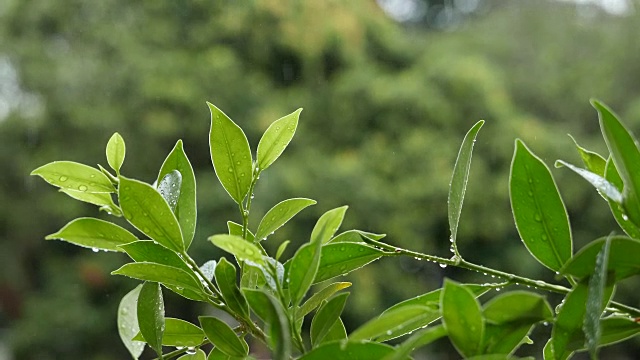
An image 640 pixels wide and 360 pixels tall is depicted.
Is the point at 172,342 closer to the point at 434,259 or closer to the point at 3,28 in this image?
the point at 434,259

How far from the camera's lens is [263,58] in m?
3.51

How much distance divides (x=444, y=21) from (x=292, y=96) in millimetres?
1462

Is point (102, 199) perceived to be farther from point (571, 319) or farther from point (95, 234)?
point (571, 319)

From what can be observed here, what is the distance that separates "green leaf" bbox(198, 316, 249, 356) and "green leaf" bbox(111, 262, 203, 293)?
13 millimetres

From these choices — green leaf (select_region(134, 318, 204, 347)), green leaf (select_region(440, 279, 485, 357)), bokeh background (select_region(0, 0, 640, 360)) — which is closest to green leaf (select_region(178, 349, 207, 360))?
green leaf (select_region(134, 318, 204, 347))

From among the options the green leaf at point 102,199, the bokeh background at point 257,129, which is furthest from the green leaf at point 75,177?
the bokeh background at point 257,129

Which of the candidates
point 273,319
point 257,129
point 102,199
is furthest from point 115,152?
point 257,129

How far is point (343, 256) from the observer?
240mm

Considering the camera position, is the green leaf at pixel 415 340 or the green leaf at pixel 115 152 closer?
the green leaf at pixel 415 340

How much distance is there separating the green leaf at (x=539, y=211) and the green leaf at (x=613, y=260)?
3 centimetres

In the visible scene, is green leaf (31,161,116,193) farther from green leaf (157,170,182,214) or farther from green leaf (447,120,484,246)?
green leaf (447,120,484,246)

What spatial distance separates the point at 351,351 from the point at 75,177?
131 mm

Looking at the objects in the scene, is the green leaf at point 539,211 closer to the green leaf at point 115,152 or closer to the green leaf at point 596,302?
the green leaf at point 596,302

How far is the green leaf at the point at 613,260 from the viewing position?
0.19 m
